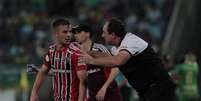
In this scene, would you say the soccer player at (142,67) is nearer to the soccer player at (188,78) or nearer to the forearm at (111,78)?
the forearm at (111,78)

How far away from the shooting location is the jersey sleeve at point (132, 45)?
9.88 m

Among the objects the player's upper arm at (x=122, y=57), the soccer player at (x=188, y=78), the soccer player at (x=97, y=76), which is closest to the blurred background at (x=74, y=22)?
the soccer player at (x=188, y=78)

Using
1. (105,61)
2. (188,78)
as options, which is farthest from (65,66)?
(188,78)

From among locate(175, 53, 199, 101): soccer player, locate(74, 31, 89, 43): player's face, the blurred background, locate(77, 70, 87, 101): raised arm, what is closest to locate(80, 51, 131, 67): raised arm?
locate(77, 70, 87, 101): raised arm

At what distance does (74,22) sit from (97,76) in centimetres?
1399

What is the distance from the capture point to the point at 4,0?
29.4 m

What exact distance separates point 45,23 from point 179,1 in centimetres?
716

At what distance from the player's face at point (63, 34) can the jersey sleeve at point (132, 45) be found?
3.03ft

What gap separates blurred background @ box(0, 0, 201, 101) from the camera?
20.8 m

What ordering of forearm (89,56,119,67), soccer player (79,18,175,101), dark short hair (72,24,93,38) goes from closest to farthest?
forearm (89,56,119,67), soccer player (79,18,175,101), dark short hair (72,24,93,38)

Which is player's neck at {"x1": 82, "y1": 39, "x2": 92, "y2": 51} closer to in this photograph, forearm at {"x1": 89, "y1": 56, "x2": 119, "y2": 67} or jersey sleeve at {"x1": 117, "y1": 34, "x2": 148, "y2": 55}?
jersey sleeve at {"x1": 117, "y1": 34, "x2": 148, "y2": 55}

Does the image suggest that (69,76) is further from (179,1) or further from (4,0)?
(4,0)

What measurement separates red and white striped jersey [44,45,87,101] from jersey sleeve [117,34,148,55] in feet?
2.65

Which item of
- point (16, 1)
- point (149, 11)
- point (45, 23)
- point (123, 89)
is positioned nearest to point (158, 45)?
point (149, 11)
